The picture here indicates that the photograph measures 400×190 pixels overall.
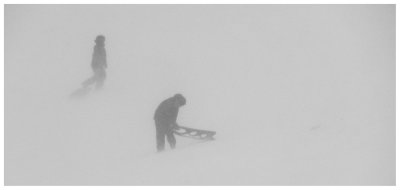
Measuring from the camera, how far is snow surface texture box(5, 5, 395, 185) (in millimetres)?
8375

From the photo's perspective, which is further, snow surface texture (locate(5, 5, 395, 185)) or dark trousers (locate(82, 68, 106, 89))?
dark trousers (locate(82, 68, 106, 89))

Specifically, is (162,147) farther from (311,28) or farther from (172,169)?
(311,28)

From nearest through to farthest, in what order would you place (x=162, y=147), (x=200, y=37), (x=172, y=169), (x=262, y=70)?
(x=172, y=169) → (x=162, y=147) → (x=262, y=70) → (x=200, y=37)

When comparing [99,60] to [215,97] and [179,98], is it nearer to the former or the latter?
[215,97]

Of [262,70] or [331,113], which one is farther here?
[262,70]

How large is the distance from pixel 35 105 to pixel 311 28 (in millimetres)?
17588

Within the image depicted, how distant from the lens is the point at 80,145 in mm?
11359

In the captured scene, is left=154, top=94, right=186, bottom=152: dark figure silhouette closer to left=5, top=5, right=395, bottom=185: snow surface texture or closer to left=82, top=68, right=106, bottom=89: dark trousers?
left=5, top=5, right=395, bottom=185: snow surface texture

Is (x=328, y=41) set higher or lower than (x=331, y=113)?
higher

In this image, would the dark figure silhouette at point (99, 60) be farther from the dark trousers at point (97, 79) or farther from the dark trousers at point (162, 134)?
the dark trousers at point (162, 134)

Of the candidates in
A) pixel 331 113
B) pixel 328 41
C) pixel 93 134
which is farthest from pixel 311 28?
pixel 93 134

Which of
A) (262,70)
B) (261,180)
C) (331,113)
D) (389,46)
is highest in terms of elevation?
(389,46)

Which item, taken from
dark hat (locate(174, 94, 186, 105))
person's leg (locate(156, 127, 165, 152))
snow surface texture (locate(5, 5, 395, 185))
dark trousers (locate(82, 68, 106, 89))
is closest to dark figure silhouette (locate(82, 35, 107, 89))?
dark trousers (locate(82, 68, 106, 89))

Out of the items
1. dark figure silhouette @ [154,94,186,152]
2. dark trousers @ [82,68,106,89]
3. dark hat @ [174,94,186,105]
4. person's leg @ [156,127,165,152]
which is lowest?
person's leg @ [156,127,165,152]
